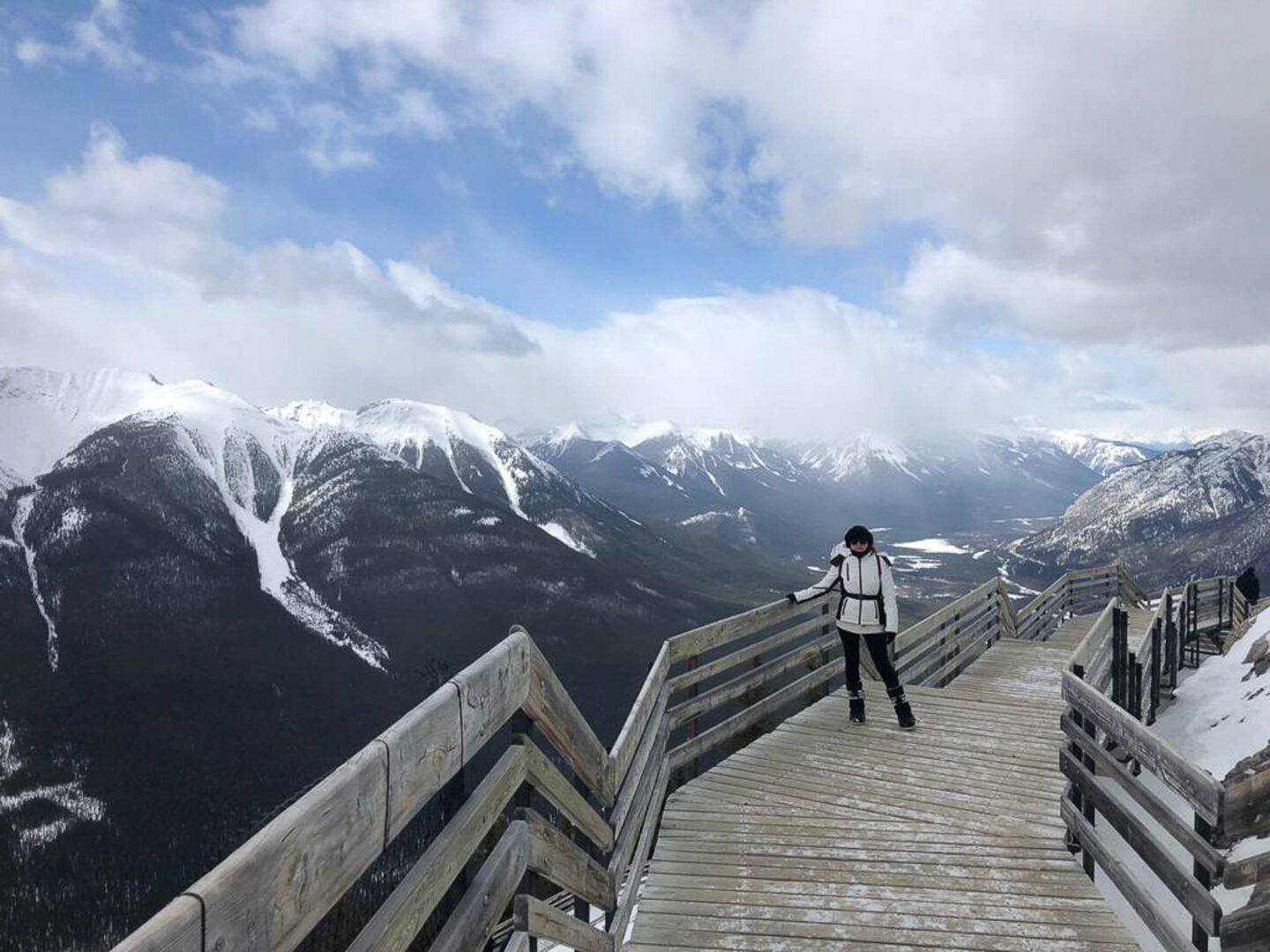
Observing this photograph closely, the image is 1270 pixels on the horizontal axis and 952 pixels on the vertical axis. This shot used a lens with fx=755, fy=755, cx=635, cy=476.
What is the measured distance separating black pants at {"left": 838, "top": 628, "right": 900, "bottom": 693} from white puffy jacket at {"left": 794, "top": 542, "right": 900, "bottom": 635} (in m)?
0.15

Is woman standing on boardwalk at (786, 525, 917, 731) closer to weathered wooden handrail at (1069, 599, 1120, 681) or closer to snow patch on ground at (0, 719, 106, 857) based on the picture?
weathered wooden handrail at (1069, 599, 1120, 681)

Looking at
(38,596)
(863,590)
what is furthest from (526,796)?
(38,596)

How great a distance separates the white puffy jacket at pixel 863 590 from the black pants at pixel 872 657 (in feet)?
0.49

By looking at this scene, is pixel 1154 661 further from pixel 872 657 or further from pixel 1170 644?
pixel 872 657

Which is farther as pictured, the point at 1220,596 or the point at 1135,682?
the point at 1220,596

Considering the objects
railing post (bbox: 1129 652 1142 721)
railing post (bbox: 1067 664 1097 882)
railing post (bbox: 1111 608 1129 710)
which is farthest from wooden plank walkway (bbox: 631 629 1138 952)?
railing post (bbox: 1129 652 1142 721)

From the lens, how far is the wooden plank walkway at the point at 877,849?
4961 millimetres

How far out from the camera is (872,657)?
8.81m

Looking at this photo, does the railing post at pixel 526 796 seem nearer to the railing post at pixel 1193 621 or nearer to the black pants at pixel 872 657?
the black pants at pixel 872 657

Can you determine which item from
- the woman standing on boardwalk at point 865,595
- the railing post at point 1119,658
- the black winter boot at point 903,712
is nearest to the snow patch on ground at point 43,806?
the black winter boot at point 903,712

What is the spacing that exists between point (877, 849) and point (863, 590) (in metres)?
3.13

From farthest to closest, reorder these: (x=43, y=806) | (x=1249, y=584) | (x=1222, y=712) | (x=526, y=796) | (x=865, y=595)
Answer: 1. (x=43, y=806)
2. (x=1249, y=584)
3. (x=1222, y=712)
4. (x=865, y=595)
5. (x=526, y=796)

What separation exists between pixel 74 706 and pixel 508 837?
18226 centimetres

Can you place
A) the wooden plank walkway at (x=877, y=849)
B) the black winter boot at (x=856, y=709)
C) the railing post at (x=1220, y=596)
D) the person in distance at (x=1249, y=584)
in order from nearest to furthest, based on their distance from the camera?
the wooden plank walkway at (x=877, y=849), the black winter boot at (x=856, y=709), the railing post at (x=1220, y=596), the person in distance at (x=1249, y=584)
